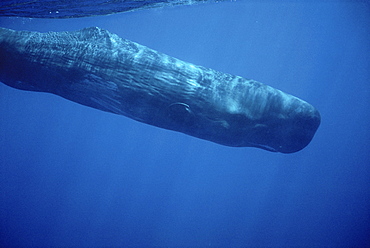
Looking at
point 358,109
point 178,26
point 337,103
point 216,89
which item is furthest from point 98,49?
point 358,109

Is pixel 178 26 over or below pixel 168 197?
over

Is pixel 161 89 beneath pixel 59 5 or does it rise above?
beneath

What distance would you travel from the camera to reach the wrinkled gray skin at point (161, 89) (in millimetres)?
3207

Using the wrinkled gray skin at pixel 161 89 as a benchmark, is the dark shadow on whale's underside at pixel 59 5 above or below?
above

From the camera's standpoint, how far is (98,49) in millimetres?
3463

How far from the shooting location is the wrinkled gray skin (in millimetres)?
3207

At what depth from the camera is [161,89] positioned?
3.20 meters

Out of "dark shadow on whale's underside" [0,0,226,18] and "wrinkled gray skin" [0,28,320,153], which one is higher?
"dark shadow on whale's underside" [0,0,226,18]

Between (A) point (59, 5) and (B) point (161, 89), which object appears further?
(A) point (59, 5)

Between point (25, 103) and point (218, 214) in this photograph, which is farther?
point (25, 103)

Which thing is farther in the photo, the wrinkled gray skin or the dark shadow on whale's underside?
the dark shadow on whale's underside

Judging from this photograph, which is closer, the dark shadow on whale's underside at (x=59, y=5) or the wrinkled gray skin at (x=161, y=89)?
the wrinkled gray skin at (x=161, y=89)

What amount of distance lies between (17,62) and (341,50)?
33361 mm

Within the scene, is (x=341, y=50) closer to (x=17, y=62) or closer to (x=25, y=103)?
(x=17, y=62)
